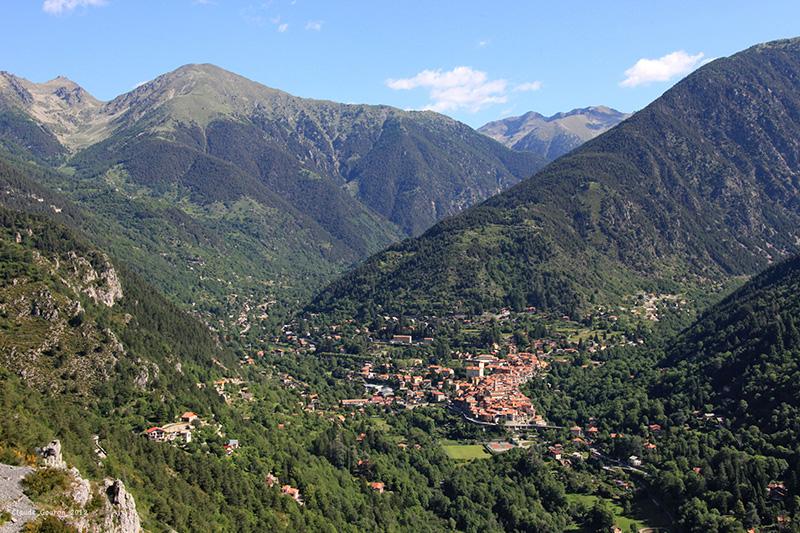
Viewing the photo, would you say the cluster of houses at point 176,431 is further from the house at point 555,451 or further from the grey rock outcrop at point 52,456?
the house at point 555,451

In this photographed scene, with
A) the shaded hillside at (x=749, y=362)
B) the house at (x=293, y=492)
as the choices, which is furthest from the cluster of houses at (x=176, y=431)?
the shaded hillside at (x=749, y=362)

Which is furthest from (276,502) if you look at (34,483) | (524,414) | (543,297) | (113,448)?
(543,297)

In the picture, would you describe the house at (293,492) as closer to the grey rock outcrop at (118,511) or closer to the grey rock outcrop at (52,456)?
the grey rock outcrop at (118,511)

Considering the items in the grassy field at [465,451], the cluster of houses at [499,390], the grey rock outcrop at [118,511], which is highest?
the grey rock outcrop at [118,511]

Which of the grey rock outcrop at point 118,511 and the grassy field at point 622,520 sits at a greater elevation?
the grey rock outcrop at point 118,511

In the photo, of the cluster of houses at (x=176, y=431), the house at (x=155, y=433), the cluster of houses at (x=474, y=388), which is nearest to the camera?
the house at (x=155, y=433)

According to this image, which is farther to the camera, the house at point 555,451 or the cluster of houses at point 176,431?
the house at point 555,451

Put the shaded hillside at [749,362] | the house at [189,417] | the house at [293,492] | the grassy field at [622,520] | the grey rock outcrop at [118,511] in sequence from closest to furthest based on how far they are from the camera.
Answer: the grey rock outcrop at [118,511] < the house at [293,492] < the house at [189,417] < the grassy field at [622,520] < the shaded hillside at [749,362]

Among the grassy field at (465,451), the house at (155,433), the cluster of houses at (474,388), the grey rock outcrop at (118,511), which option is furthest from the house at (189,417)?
the cluster of houses at (474,388)
